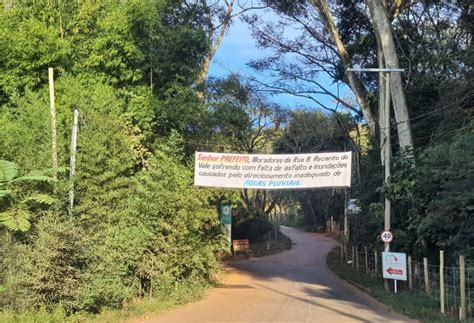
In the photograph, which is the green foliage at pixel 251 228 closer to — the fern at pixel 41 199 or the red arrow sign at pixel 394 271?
the red arrow sign at pixel 394 271

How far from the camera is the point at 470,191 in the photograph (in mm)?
15633

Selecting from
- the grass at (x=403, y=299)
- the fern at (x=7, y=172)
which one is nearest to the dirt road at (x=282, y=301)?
the grass at (x=403, y=299)

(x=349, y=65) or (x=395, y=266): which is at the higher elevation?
(x=349, y=65)

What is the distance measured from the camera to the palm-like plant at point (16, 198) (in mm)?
13242

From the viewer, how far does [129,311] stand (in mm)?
14914

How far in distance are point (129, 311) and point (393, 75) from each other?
14.3m

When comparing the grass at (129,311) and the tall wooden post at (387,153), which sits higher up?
the tall wooden post at (387,153)

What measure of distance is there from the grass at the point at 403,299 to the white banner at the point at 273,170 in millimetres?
4103

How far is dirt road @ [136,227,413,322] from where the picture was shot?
1488 cm

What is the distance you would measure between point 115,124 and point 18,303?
628cm

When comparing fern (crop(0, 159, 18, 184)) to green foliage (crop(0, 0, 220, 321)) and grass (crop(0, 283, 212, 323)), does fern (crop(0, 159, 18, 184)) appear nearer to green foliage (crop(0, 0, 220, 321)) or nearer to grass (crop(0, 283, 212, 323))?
green foliage (crop(0, 0, 220, 321))

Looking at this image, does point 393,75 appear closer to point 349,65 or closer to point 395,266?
point 349,65

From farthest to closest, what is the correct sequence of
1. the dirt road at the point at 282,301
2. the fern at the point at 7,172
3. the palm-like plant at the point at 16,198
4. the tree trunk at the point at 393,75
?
the tree trunk at the point at 393,75 < the dirt road at the point at 282,301 < the fern at the point at 7,172 < the palm-like plant at the point at 16,198

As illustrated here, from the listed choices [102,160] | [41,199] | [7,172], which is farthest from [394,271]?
[7,172]
